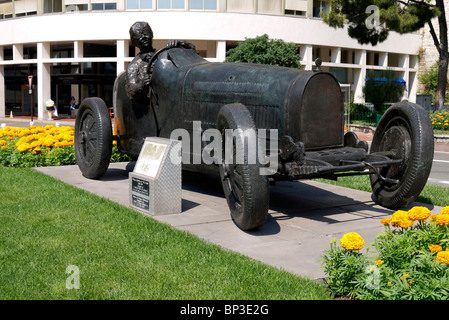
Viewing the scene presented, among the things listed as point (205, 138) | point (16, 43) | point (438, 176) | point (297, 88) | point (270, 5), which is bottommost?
point (438, 176)

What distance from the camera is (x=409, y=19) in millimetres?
21703

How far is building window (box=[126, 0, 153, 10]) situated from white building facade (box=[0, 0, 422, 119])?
2.2 inches

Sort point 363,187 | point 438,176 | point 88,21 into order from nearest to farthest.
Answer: point 363,187
point 438,176
point 88,21

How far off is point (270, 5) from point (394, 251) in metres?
30.7

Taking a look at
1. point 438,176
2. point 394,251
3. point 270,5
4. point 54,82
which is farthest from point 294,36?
point 394,251

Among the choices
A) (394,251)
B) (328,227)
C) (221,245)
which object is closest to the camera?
(394,251)

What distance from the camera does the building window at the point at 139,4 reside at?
31.9 meters

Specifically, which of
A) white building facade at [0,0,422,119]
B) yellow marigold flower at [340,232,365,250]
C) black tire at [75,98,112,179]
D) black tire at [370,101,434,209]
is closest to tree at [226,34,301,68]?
white building facade at [0,0,422,119]

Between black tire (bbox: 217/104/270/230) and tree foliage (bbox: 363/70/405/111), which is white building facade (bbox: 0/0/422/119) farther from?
black tire (bbox: 217/104/270/230)

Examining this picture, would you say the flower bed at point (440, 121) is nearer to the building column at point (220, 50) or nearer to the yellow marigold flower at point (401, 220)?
the building column at point (220, 50)

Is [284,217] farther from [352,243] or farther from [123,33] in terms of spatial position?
[123,33]

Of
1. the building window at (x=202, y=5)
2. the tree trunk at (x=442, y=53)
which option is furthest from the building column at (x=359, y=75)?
the tree trunk at (x=442, y=53)

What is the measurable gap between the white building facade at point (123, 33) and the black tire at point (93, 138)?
2129 cm

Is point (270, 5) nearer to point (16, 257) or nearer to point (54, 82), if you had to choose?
point (54, 82)
